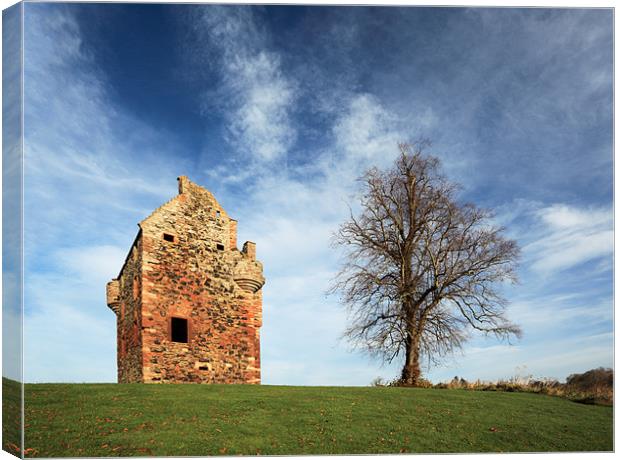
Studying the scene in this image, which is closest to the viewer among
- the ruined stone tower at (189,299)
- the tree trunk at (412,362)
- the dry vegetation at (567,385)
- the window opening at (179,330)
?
the dry vegetation at (567,385)

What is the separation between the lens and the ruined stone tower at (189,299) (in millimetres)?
20578

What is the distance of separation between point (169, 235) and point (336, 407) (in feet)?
36.3

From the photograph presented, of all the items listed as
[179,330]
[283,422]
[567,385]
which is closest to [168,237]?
[179,330]

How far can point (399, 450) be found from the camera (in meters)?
12.0

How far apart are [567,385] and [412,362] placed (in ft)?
19.8

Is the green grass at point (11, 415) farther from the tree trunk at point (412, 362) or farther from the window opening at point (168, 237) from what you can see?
the tree trunk at point (412, 362)

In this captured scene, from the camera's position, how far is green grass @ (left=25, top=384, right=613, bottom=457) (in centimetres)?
1136

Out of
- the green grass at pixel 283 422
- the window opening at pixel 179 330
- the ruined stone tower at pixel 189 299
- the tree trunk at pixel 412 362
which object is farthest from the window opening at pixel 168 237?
the tree trunk at pixel 412 362

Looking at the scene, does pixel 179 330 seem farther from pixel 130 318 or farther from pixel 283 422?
pixel 283 422

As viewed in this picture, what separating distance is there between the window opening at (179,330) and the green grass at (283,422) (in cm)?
458

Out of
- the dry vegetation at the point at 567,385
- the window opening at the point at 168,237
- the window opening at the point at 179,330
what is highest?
the window opening at the point at 168,237

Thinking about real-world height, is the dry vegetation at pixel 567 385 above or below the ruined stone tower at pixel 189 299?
below

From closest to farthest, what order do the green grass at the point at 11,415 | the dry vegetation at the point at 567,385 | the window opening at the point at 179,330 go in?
the green grass at the point at 11,415 < the dry vegetation at the point at 567,385 < the window opening at the point at 179,330

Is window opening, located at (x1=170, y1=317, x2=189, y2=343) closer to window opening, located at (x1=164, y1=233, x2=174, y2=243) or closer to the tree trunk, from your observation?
window opening, located at (x1=164, y1=233, x2=174, y2=243)
